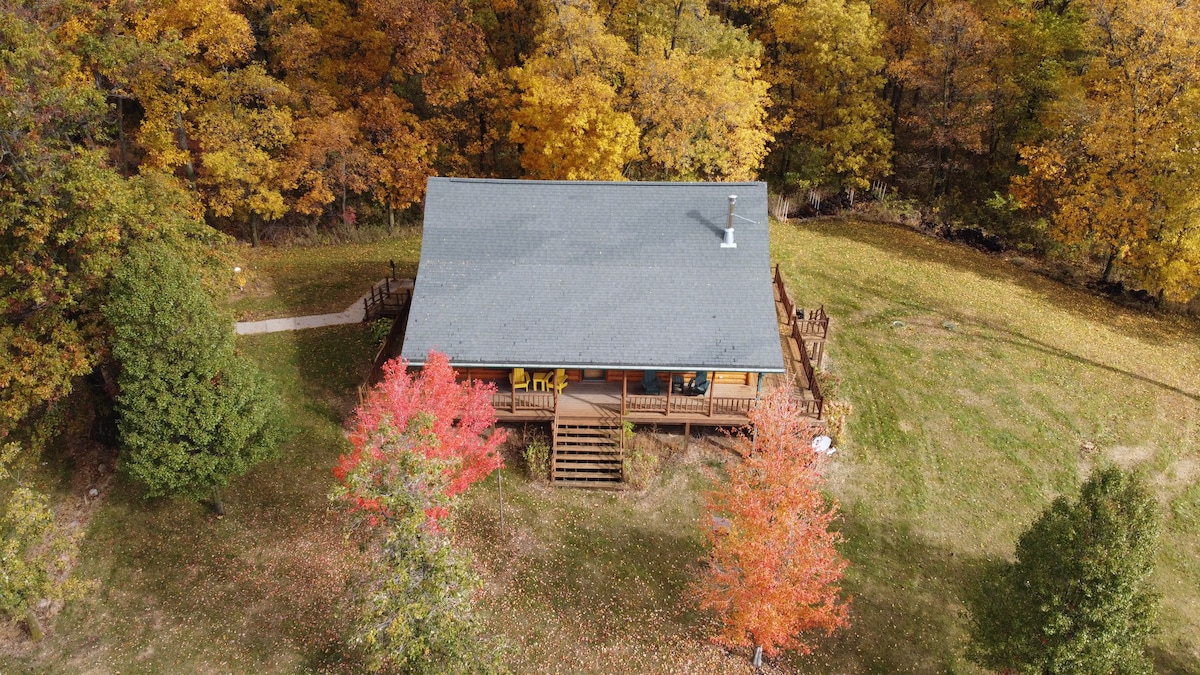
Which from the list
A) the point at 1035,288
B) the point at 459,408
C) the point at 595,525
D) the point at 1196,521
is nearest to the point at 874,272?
the point at 1035,288

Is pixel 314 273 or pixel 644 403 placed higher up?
pixel 314 273

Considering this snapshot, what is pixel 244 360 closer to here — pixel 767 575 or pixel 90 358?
pixel 90 358

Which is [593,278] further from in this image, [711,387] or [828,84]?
[828,84]

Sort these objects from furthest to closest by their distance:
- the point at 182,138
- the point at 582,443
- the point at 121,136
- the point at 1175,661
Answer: the point at 121,136 < the point at 182,138 < the point at 582,443 < the point at 1175,661

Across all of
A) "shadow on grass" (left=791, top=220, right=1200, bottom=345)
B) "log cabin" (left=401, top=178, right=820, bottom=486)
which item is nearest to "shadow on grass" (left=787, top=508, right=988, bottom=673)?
"log cabin" (left=401, top=178, right=820, bottom=486)

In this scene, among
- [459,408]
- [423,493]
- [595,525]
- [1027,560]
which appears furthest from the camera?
[595,525]

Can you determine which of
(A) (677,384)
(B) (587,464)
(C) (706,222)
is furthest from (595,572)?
(C) (706,222)
